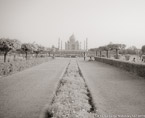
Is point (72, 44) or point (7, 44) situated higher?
point (72, 44)

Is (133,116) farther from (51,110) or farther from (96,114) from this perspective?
(51,110)

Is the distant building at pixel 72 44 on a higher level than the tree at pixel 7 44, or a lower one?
higher

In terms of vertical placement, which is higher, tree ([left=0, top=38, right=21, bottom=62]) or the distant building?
the distant building

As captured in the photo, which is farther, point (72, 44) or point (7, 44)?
point (72, 44)

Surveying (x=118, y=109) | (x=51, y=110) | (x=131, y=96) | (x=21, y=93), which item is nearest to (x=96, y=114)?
(x=118, y=109)

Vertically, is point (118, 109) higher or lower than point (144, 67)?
lower

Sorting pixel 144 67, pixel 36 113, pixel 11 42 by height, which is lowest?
pixel 36 113

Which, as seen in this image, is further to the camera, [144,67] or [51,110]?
[144,67]

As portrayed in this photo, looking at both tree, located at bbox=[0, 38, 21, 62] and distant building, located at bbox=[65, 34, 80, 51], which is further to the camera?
distant building, located at bbox=[65, 34, 80, 51]

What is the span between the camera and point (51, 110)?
16.9 feet

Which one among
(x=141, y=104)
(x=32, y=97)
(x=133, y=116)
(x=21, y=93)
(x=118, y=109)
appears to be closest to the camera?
(x=133, y=116)

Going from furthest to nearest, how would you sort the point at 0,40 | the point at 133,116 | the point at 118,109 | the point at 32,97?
the point at 0,40 → the point at 32,97 → the point at 118,109 → the point at 133,116

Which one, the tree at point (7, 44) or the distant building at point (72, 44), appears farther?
the distant building at point (72, 44)

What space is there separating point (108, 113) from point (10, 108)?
3764mm
